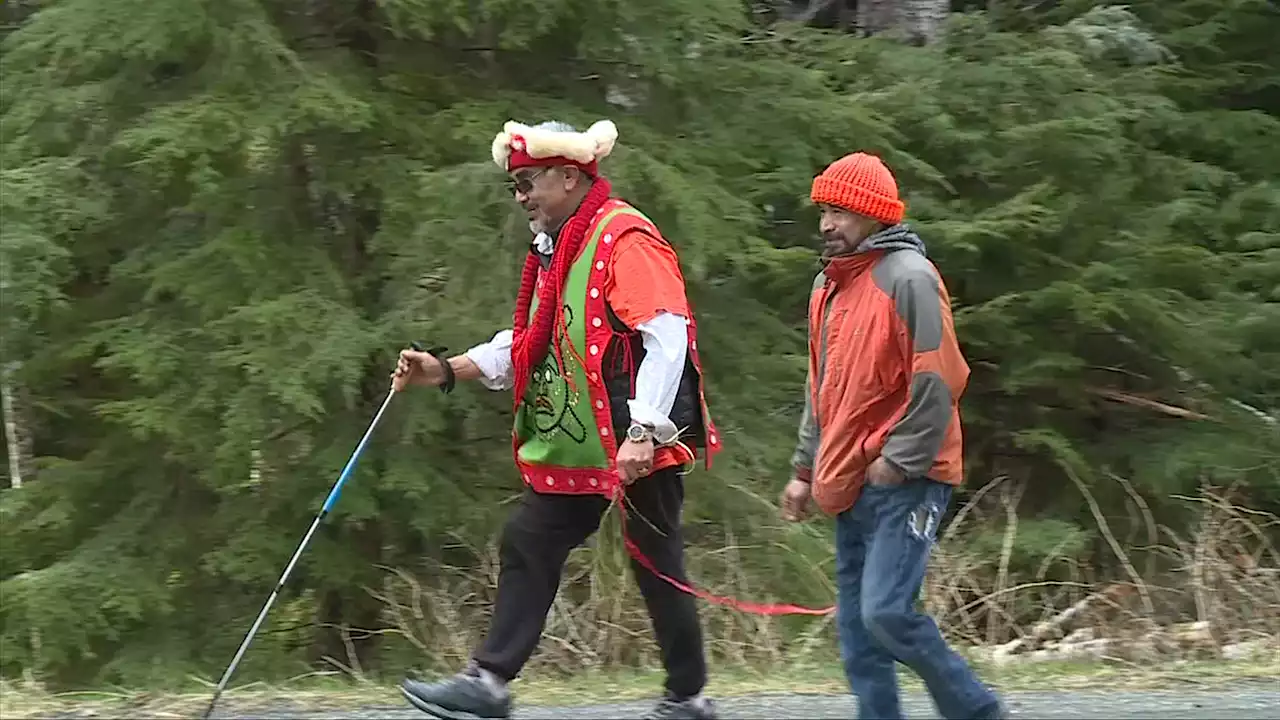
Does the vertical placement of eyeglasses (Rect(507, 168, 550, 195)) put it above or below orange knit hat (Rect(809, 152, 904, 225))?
below

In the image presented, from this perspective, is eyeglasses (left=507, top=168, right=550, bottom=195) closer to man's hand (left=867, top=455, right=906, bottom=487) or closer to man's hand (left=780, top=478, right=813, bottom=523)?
man's hand (left=780, top=478, right=813, bottom=523)

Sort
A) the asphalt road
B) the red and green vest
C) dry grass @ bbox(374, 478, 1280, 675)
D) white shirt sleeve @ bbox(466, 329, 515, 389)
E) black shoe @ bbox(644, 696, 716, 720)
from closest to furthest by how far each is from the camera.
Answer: the red and green vest
black shoe @ bbox(644, 696, 716, 720)
white shirt sleeve @ bbox(466, 329, 515, 389)
the asphalt road
dry grass @ bbox(374, 478, 1280, 675)

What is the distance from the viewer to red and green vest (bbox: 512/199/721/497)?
4059 millimetres

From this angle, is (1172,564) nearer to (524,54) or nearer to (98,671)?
(524,54)

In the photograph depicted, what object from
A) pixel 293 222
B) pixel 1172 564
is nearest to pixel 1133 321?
pixel 1172 564

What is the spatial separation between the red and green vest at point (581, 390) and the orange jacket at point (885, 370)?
452 mm

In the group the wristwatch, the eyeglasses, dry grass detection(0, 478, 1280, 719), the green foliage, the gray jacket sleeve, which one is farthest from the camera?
the green foliage

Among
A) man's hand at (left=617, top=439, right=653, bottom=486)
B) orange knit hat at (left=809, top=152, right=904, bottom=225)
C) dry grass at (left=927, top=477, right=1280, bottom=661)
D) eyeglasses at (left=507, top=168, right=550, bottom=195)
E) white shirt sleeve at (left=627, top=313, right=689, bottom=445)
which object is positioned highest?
orange knit hat at (left=809, top=152, right=904, bottom=225)

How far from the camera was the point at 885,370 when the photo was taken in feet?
12.1

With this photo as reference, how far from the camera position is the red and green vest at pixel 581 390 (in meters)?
4.06

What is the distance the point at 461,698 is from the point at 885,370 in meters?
1.55

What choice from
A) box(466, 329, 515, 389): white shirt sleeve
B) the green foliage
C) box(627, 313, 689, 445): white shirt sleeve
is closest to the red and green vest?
box(627, 313, 689, 445): white shirt sleeve

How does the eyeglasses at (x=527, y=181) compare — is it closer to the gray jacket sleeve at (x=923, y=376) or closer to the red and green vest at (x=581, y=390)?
the red and green vest at (x=581, y=390)

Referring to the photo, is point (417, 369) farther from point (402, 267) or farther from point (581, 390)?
point (402, 267)
